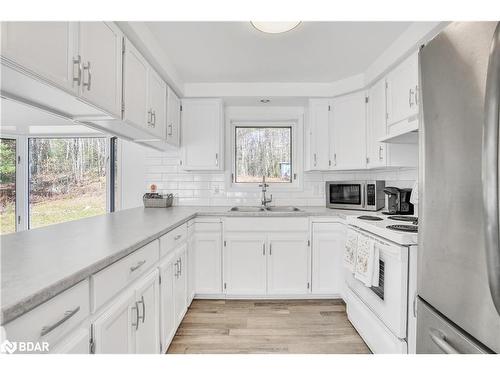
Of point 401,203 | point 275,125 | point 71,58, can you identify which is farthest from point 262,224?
point 71,58

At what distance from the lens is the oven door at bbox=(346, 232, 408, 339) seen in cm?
155

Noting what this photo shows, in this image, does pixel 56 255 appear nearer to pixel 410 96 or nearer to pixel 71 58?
pixel 71 58

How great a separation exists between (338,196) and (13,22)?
2852mm

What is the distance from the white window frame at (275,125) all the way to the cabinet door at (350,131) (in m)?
0.51

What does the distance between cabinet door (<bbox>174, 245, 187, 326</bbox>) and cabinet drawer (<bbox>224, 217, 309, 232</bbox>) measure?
567 millimetres

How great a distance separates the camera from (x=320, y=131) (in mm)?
3055

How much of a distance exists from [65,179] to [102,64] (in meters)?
2.86

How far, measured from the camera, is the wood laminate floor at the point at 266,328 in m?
1.97

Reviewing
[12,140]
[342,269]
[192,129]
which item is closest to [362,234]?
[342,269]

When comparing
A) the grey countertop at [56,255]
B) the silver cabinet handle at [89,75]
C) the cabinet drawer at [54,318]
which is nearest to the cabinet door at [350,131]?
the grey countertop at [56,255]

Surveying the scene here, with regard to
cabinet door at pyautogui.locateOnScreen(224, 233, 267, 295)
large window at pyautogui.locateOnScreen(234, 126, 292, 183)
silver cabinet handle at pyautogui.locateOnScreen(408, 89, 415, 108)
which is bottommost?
cabinet door at pyautogui.locateOnScreen(224, 233, 267, 295)

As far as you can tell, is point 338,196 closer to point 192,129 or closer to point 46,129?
point 192,129

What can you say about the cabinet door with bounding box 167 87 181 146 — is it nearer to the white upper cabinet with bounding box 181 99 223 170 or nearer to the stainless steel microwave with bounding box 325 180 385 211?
the white upper cabinet with bounding box 181 99 223 170

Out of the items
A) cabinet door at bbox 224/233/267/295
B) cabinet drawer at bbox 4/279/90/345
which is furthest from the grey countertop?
cabinet door at bbox 224/233/267/295
